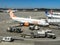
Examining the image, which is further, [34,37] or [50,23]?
[50,23]

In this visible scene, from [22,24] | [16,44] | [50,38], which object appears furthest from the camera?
[22,24]

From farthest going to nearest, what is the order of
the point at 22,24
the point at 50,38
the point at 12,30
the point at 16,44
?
the point at 22,24
the point at 12,30
the point at 50,38
the point at 16,44

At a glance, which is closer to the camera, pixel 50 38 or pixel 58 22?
pixel 50 38

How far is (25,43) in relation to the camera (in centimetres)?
3466

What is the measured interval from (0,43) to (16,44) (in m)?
3.03

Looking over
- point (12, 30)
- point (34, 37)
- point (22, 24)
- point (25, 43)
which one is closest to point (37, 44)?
point (25, 43)

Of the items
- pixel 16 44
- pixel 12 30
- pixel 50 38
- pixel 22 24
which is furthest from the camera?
→ pixel 22 24

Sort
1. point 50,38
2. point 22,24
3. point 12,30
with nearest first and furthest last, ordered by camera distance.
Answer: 1. point 50,38
2. point 12,30
3. point 22,24

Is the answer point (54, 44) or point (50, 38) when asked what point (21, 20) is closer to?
point (50, 38)

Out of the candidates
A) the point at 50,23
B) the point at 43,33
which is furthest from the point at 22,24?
the point at 43,33

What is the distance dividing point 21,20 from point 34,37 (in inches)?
953

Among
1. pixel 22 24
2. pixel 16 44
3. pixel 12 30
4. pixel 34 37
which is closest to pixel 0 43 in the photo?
pixel 16 44

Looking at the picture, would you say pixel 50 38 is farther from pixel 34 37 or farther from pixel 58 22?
pixel 58 22

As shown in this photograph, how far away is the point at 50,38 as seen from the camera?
40.1 m
